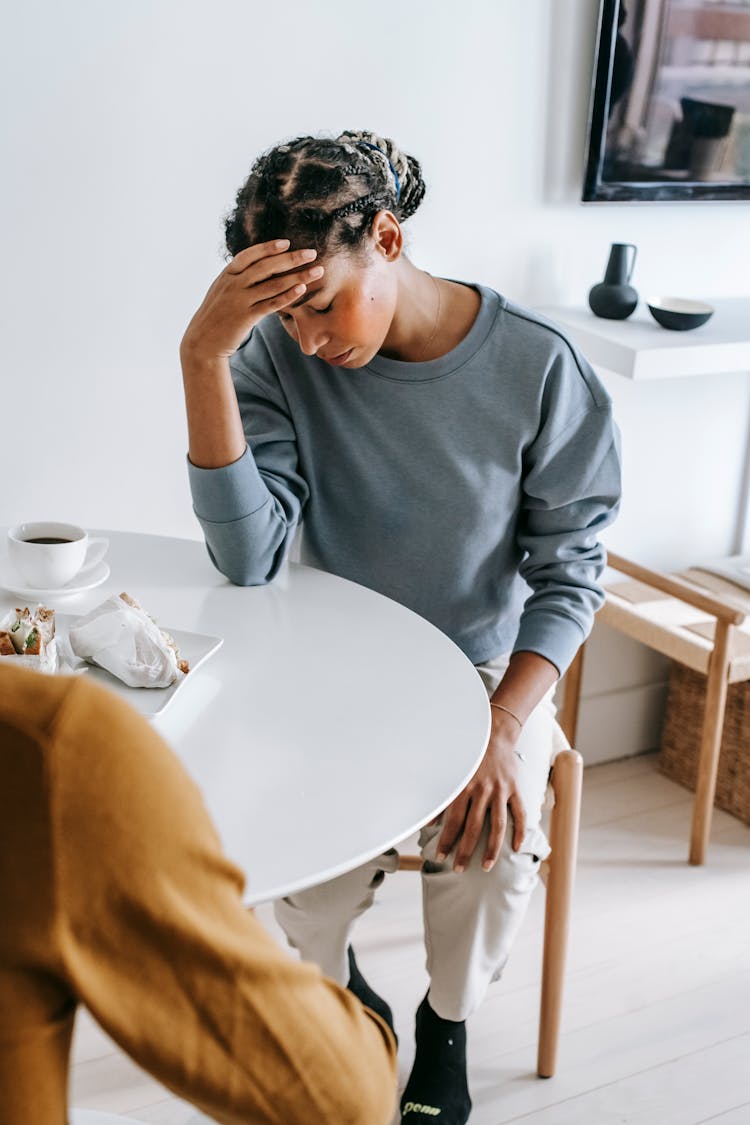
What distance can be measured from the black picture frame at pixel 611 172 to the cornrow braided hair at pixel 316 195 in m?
0.83

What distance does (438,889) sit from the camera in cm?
135

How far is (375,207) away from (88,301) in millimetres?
644

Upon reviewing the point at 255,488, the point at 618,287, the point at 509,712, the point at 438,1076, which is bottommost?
the point at 438,1076

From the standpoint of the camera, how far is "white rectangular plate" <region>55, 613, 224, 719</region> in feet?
3.37

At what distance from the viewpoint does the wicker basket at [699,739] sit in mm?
2240

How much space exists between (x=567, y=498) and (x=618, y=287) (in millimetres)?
737

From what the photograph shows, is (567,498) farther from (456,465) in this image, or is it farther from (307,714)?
(307,714)

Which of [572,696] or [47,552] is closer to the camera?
[47,552]

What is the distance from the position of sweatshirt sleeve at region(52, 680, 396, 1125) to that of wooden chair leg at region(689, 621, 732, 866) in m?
1.58

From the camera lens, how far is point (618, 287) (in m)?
2.02

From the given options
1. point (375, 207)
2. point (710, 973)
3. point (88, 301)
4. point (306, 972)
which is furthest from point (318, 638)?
point (710, 973)

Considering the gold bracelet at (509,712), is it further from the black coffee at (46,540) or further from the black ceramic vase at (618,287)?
the black ceramic vase at (618,287)

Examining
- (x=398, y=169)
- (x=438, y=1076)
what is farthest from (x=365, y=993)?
(x=398, y=169)

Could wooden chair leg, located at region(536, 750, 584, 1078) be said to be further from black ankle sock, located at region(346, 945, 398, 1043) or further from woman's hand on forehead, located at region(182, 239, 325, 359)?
woman's hand on forehead, located at region(182, 239, 325, 359)
